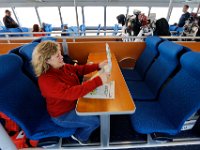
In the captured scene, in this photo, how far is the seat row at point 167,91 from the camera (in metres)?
1.19

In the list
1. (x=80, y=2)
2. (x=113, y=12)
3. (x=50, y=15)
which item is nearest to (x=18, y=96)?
(x=80, y=2)

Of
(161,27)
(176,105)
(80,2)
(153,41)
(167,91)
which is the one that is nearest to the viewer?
(176,105)

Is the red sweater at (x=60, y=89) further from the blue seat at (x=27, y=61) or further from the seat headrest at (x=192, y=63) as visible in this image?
the seat headrest at (x=192, y=63)

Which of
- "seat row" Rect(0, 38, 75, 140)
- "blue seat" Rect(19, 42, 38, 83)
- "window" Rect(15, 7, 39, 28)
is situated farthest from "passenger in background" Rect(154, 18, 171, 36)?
"window" Rect(15, 7, 39, 28)

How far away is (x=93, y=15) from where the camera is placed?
30.5 ft

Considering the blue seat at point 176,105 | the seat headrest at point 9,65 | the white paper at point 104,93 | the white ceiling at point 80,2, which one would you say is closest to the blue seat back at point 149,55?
the blue seat at point 176,105

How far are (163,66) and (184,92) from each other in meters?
0.45

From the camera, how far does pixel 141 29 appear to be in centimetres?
270

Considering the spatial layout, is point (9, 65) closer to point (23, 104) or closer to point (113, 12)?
point (23, 104)

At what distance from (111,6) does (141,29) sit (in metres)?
6.51

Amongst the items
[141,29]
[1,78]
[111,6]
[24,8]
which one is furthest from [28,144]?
[24,8]

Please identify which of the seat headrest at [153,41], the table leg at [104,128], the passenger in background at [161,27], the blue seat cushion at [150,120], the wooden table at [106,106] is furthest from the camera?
the passenger in background at [161,27]

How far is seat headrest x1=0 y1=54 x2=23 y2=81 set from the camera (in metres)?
1.09

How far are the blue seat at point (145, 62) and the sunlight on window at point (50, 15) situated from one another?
781cm
